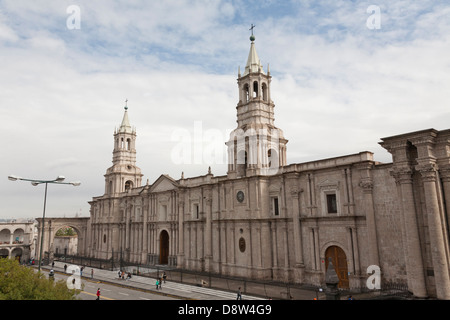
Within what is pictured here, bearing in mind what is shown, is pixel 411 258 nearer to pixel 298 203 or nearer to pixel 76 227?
pixel 298 203

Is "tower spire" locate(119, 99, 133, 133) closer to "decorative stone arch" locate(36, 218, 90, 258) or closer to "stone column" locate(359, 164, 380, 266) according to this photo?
"decorative stone arch" locate(36, 218, 90, 258)

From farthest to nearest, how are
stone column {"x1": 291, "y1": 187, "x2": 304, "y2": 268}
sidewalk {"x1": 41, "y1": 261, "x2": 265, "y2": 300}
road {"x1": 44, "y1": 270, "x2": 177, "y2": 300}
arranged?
stone column {"x1": 291, "y1": 187, "x2": 304, "y2": 268}
road {"x1": 44, "y1": 270, "x2": 177, "y2": 300}
sidewalk {"x1": 41, "y1": 261, "x2": 265, "y2": 300}

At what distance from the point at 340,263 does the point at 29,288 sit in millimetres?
22796

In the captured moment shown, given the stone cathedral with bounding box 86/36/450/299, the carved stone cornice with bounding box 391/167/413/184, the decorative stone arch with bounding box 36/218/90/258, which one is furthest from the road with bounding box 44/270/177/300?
the decorative stone arch with bounding box 36/218/90/258

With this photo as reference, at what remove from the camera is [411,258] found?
19.9 meters

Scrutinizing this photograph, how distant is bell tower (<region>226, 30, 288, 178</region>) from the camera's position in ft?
113

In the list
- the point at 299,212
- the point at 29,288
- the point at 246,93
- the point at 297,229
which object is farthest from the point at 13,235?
the point at 29,288

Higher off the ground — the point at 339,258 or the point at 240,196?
the point at 240,196

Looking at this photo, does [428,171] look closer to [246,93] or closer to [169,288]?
[246,93]

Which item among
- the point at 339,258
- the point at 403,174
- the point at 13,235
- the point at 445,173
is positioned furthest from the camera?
the point at 13,235

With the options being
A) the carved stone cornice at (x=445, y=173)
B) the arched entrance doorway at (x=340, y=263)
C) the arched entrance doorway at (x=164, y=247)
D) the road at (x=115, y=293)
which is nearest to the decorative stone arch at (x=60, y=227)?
the arched entrance doorway at (x=164, y=247)

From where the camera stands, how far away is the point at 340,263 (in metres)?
27.6

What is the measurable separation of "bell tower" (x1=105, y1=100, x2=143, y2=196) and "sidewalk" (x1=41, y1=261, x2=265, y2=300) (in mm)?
16866

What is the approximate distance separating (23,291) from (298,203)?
74.2ft
